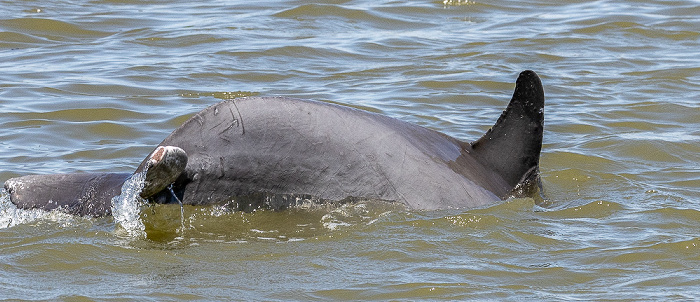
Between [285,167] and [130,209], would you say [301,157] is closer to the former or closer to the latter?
[285,167]

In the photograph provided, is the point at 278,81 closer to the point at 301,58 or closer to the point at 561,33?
the point at 301,58

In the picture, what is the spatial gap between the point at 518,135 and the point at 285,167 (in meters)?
1.41

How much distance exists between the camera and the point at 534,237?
5.72 m

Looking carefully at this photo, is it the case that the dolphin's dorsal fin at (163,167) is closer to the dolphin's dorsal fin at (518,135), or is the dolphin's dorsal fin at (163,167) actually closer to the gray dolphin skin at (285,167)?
the gray dolphin skin at (285,167)

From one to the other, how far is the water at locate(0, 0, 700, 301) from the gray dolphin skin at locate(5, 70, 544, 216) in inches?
4.2

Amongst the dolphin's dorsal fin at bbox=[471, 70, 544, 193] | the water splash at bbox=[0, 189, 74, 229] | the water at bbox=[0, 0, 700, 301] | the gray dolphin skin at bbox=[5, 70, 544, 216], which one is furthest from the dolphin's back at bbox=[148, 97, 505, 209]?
the water splash at bbox=[0, 189, 74, 229]

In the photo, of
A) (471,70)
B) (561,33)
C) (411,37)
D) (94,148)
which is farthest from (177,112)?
(561,33)

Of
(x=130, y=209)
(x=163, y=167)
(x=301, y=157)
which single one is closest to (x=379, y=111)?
(x=301, y=157)

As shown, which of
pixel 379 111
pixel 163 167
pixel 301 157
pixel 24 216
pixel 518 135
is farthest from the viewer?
pixel 379 111

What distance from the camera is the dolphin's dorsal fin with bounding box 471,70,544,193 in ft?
19.9

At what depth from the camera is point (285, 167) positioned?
5.56 m

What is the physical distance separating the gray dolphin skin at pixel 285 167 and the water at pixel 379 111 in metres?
0.11

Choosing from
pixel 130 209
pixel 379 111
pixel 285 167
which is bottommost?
pixel 379 111

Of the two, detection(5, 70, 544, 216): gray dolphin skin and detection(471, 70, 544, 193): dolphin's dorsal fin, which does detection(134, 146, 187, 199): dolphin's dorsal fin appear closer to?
detection(5, 70, 544, 216): gray dolphin skin
